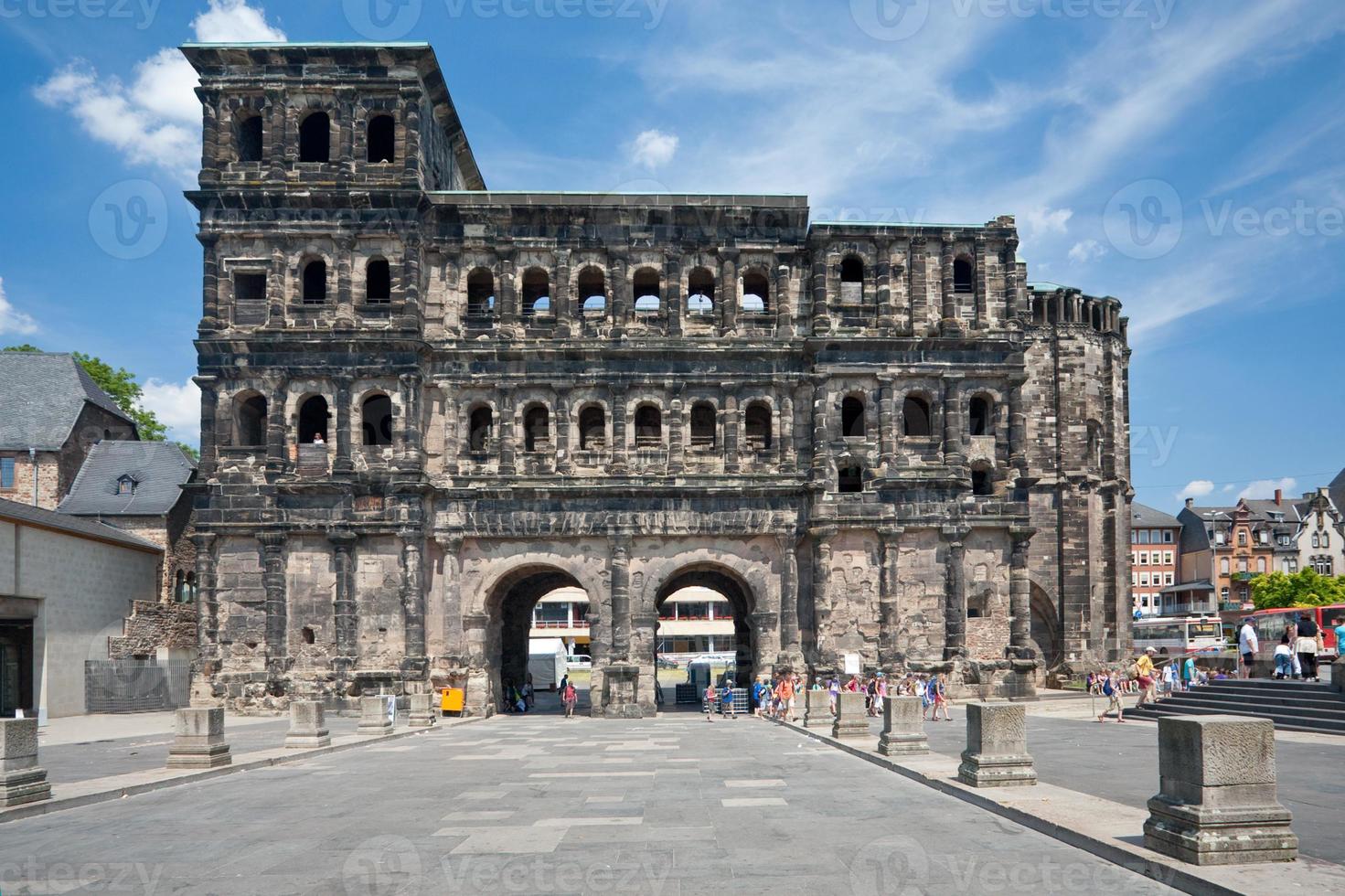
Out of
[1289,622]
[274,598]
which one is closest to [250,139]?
[274,598]

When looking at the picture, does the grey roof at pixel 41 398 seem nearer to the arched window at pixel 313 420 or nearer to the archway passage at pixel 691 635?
the arched window at pixel 313 420

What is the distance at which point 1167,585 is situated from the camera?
103 metres

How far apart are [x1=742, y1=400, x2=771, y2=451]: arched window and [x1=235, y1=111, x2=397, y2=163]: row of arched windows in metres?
16.5

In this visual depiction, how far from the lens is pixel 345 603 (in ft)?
127

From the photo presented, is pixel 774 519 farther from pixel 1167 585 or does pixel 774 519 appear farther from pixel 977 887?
pixel 1167 585

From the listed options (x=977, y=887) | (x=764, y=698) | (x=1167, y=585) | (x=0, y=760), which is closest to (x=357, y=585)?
(x=764, y=698)

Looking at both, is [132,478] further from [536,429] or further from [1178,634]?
[1178,634]

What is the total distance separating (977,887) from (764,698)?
28070 millimetres

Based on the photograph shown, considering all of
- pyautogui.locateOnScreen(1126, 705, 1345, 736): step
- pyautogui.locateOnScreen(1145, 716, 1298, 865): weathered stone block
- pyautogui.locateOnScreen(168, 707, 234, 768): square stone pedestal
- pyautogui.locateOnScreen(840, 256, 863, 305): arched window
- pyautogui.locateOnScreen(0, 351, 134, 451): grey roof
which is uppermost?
pyautogui.locateOnScreen(840, 256, 863, 305): arched window

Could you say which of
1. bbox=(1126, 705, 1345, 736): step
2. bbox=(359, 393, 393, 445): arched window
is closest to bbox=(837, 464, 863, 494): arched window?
bbox=(1126, 705, 1345, 736): step

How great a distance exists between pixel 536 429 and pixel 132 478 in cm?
2193

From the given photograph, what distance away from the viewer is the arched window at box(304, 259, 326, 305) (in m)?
41.8

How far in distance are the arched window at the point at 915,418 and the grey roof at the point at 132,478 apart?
1238 inches

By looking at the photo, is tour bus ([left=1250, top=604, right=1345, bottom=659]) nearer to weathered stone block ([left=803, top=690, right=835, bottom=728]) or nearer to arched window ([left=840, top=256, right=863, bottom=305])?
weathered stone block ([left=803, top=690, right=835, bottom=728])
